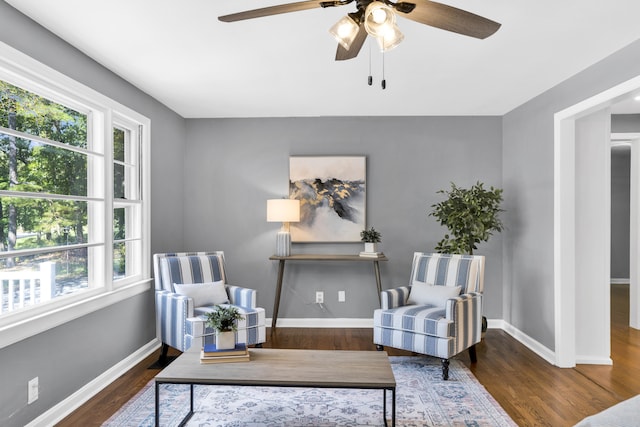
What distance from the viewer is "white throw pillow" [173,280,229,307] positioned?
12.2 ft

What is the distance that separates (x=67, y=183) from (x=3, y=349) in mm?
1173

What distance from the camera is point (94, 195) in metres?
3.28

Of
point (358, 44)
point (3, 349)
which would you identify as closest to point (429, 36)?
point (358, 44)

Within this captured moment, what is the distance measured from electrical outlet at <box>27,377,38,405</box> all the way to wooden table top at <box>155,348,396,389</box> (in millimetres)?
780

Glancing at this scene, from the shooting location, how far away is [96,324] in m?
3.12

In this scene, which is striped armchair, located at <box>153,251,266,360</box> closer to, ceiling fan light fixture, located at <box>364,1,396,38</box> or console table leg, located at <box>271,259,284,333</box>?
console table leg, located at <box>271,259,284,333</box>

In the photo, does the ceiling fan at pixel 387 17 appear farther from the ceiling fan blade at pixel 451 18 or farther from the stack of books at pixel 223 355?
the stack of books at pixel 223 355

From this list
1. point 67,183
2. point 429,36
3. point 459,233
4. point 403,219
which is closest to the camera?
point 429,36

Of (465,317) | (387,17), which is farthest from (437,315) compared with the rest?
(387,17)

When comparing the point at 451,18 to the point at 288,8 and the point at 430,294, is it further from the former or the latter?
the point at 430,294

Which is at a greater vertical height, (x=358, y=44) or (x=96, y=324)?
(x=358, y=44)

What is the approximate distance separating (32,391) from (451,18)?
9.60 feet

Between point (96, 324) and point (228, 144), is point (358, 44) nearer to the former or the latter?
point (96, 324)

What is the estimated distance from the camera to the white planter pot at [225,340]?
258cm
